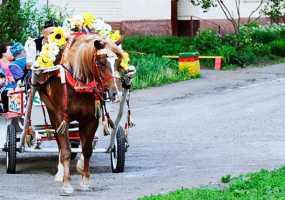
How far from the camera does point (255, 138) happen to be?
50.4 feet

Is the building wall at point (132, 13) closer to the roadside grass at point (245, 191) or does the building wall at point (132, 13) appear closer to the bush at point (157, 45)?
the bush at point (157, 45)

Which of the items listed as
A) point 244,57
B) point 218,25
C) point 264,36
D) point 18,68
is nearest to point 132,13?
point 218,25

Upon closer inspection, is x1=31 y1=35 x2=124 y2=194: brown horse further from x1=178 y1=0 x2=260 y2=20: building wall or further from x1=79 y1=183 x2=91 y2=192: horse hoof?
x1=178 y1=0 x2=260 y2=20: building wall

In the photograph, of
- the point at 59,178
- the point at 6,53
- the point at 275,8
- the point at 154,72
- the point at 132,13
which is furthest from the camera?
the point at 132,13

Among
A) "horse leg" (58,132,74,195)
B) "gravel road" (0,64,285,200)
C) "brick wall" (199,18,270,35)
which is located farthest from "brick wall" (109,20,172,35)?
"horse leg" (58,132,74,195)

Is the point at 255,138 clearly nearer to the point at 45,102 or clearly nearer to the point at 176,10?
the point at 45,102

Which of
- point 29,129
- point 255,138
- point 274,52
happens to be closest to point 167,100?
point 255,138

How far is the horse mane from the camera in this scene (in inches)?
409

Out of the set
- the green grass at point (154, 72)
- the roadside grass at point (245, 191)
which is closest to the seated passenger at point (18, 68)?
the roadside grass at point (245, 191)

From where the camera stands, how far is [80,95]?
10.7 metres

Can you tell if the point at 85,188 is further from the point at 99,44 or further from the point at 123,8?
the point at 123,8

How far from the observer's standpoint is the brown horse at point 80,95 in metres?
10.3

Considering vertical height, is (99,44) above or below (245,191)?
above

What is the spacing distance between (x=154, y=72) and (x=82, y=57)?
1435 centimetres
